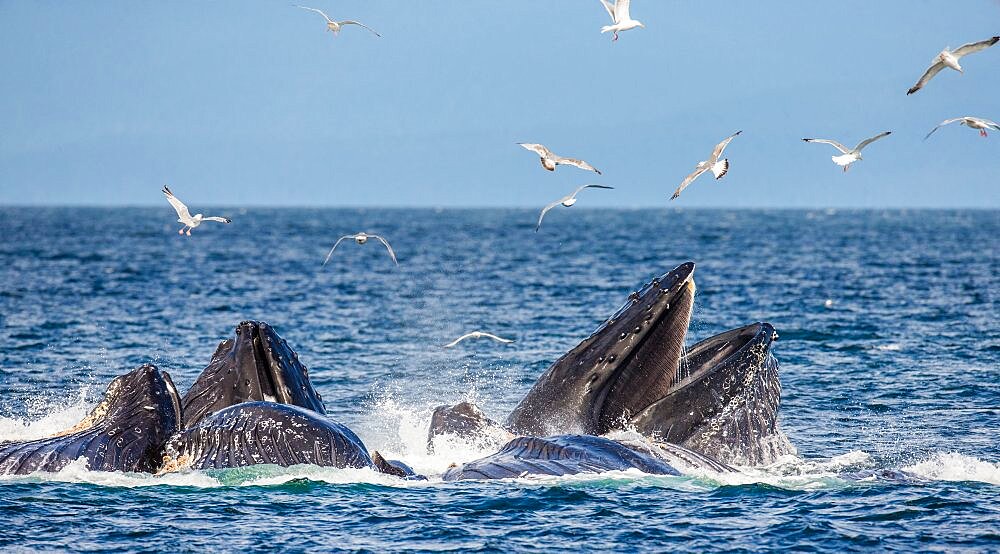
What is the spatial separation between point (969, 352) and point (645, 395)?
12828 millimetres

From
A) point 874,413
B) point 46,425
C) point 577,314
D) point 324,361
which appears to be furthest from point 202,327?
point 874,413

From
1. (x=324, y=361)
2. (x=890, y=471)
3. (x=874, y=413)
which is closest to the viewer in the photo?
(x=890, y=471)

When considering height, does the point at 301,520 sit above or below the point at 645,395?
below

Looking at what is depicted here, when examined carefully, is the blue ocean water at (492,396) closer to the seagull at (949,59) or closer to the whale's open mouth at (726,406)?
the whale's open mouth at (726,406)

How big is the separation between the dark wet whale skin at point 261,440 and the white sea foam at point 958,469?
241 inches

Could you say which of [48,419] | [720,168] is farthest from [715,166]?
[48,419]

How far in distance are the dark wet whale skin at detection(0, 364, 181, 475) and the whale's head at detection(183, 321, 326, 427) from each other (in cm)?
67

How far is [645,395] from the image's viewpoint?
45.9 feet

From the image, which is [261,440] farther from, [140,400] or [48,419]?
[48,419]

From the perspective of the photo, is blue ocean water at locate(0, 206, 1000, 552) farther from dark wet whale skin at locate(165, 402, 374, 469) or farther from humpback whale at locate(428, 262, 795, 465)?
humpback whale at locate(428, 262, 795, 465)

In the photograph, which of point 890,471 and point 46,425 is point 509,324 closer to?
point 46,425

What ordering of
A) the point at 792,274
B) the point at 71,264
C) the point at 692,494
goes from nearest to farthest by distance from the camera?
1. the point at 692,494
2. the point at 792,274
3. the point at 71,264

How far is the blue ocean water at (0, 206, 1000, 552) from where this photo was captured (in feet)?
37.6

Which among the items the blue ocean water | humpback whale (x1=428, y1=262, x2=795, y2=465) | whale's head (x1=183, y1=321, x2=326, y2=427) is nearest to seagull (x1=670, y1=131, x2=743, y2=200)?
humpback whale (x1=428, y1=262, x2=795, y2=465)
